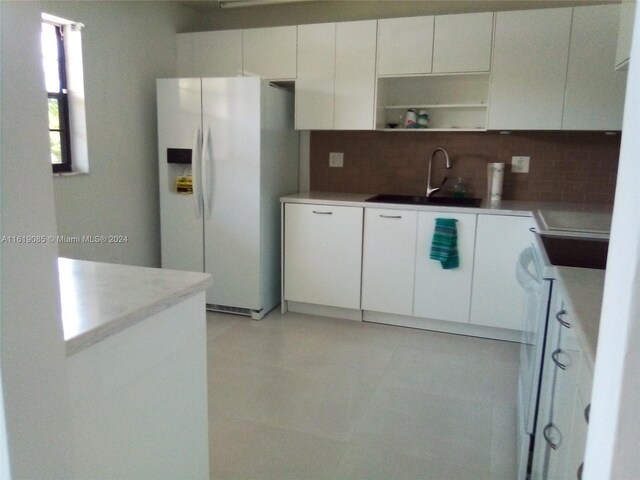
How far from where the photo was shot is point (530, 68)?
10.3ft

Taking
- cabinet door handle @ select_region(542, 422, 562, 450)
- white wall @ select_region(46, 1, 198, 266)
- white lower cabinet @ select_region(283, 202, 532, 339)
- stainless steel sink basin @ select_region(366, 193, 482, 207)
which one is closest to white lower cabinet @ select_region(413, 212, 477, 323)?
white lower cabinet @ select_region(283, 202, 532, 339)

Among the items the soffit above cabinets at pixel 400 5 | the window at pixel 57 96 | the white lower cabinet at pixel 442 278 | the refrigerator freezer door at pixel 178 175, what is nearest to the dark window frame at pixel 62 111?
the window at pixel 57 96

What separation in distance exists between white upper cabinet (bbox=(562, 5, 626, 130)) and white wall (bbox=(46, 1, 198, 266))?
9.42ft

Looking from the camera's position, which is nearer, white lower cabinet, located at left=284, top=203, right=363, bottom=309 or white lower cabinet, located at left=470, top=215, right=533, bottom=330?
white lower cabinet, located at left=470, top=215, right=533, bottom=330

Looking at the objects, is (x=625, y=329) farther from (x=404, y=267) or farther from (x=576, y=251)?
(x=404, y=267)

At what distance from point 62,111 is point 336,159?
196 centimetres

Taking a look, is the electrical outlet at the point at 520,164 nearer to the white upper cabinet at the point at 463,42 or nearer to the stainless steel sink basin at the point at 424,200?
the stainless steel sink basin at the point at 424,200

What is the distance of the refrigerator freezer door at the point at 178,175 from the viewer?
11.4ft

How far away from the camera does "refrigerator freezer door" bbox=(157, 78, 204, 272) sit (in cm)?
347

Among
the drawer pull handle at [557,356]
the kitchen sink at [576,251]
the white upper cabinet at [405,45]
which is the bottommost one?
the drawer pull handle at [557,356]

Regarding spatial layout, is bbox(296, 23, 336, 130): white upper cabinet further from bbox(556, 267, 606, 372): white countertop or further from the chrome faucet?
bbox(556, 267, 606, 372): white countertop

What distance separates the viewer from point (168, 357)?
129cm

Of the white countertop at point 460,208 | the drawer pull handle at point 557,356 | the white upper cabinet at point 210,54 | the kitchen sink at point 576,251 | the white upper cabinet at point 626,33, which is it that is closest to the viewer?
the drawer pull handle at point 557,356

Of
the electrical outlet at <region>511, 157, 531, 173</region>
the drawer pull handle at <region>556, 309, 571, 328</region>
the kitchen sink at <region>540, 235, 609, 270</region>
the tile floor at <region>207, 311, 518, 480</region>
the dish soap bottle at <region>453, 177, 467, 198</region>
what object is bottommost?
the tile floor at <region>207, 311, 518, 480</region>
